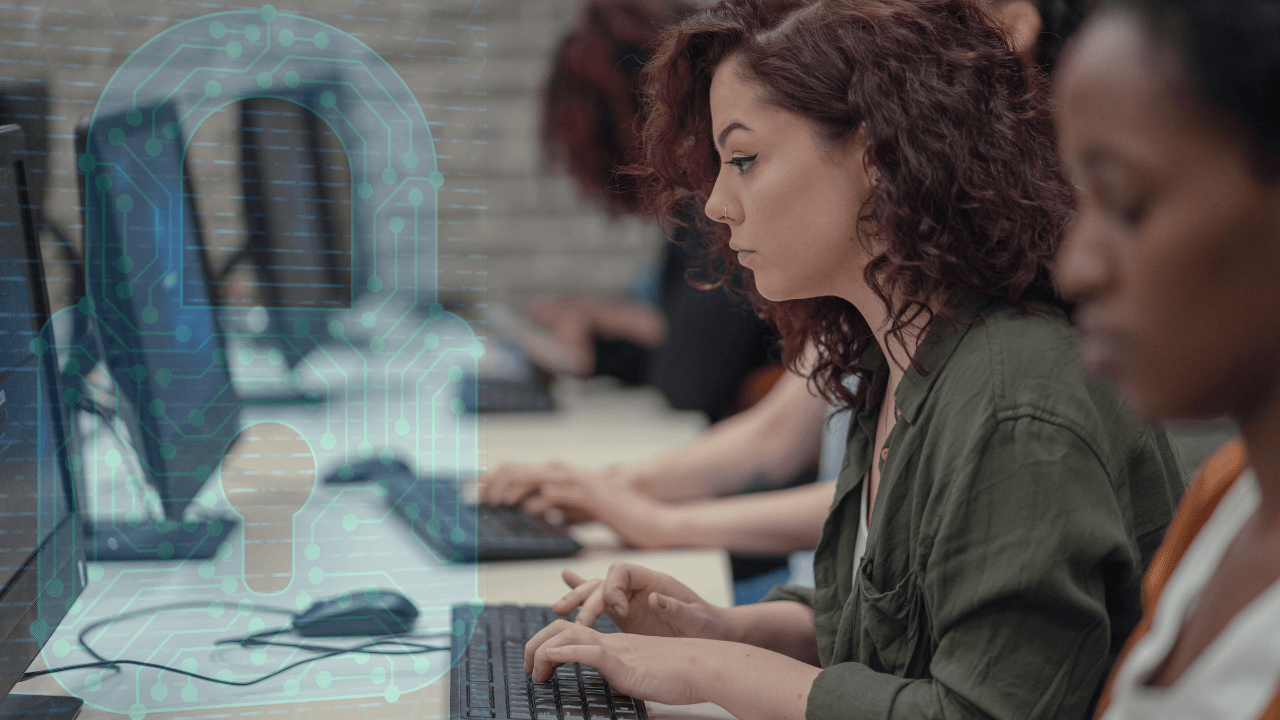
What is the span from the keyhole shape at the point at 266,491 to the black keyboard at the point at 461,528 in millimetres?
224

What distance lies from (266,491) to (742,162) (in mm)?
461

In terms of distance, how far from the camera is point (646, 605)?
80 centimetres

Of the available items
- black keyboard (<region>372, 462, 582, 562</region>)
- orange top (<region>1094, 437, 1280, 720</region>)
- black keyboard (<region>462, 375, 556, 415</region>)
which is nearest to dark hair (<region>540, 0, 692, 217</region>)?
black keyboard (<region>462, 375, 556, 415</region>)

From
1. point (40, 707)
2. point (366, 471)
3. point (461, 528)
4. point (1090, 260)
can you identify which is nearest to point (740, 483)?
point (461, 528)

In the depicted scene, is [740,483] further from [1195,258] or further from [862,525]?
[1195,258]

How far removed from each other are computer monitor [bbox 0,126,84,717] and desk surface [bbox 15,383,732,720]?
37 millimetres

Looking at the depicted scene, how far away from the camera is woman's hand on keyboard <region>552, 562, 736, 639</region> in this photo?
78 cm

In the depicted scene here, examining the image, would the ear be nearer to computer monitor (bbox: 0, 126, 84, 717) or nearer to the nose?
the nose

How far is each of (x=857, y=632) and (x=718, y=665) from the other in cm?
10

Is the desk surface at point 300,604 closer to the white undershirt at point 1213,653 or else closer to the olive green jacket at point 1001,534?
the olive green jacket at point 1001,534

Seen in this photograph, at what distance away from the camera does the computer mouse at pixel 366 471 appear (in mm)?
909

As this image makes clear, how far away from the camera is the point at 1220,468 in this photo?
0.44 metres

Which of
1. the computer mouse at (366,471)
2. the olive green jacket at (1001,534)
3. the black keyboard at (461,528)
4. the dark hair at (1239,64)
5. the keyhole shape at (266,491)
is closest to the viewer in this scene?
the dark hair at (1239,64)

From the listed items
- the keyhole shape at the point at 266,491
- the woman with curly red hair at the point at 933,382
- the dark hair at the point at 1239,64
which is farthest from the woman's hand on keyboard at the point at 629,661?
the dark hair at the point at 1239,64
